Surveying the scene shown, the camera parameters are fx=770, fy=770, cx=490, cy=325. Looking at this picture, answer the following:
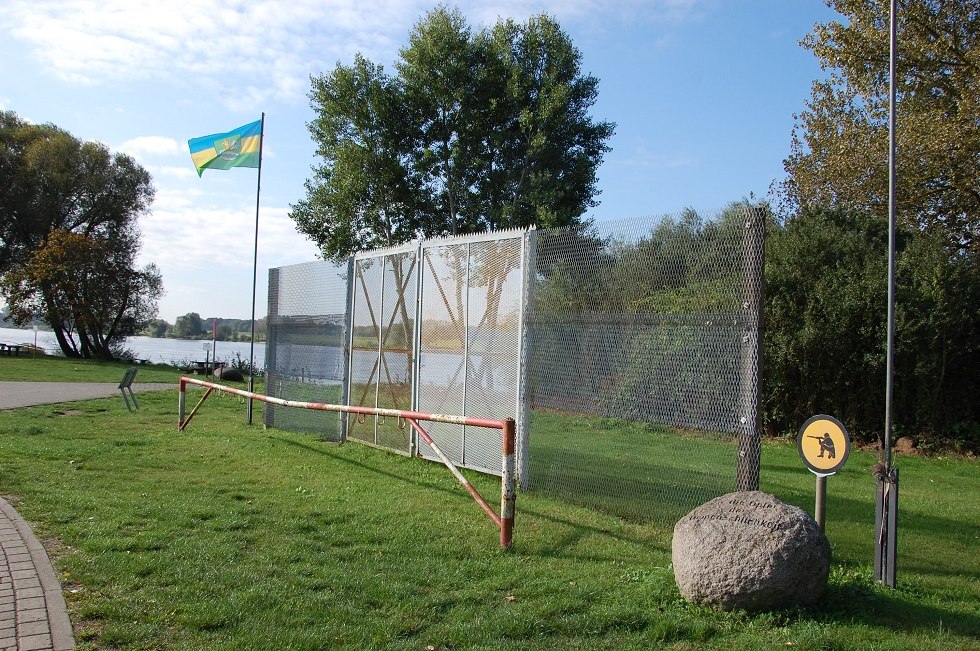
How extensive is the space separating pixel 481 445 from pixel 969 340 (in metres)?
11.0

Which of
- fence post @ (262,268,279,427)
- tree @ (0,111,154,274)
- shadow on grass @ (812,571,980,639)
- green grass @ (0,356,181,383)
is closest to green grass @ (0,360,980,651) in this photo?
shadow on grass @ (812,571,980,639)

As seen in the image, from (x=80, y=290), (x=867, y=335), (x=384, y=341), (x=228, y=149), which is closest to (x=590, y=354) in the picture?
(x=384, y=341)

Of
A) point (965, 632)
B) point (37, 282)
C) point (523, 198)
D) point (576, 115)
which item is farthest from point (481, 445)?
point (37, 282)

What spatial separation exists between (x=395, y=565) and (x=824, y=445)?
3.09 m

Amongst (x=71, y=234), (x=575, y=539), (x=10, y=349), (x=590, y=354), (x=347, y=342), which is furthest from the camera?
(x=10, y=349)

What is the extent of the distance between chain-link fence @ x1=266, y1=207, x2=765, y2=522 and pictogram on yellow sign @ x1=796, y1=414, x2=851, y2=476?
44 centimetres

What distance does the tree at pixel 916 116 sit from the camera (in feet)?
49.5

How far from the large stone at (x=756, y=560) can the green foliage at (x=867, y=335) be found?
11.1 meters

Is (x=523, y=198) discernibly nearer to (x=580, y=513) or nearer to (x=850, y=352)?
(x=850, y=352)

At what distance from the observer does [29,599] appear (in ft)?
14.8

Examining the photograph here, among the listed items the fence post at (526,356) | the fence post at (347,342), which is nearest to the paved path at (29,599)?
the fence post at (526,356)

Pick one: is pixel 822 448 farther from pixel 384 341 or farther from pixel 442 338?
pixel 384 341

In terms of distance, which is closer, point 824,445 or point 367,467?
point 824,445

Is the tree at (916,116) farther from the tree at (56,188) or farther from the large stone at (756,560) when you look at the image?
the tree at (56,188)
